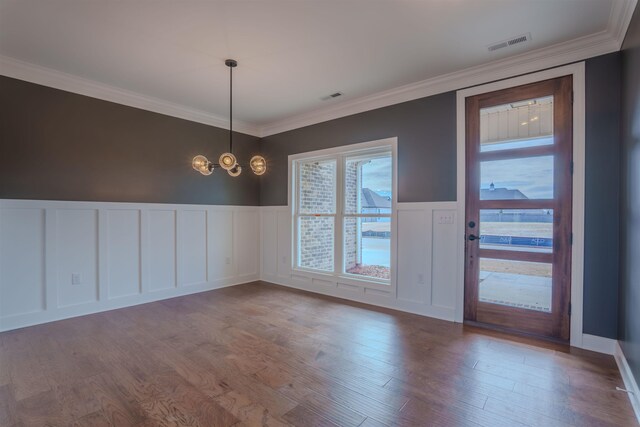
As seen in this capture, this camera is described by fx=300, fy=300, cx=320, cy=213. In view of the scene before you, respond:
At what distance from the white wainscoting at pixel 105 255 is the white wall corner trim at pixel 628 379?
16.0ft

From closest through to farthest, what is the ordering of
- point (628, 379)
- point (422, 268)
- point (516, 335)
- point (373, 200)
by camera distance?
point (628, 379) < point (516, 335) < point (422, 268) < point (373, 200)

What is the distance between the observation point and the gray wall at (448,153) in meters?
2.67

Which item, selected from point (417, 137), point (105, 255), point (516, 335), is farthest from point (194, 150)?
point (516, 335)

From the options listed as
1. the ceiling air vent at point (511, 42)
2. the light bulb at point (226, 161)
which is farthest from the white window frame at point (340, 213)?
the light bulb at point (226, 161)

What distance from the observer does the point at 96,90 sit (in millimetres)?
3785

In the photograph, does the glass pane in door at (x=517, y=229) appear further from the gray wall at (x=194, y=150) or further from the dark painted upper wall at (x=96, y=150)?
the dark painted upper wall at (x=96, y=150)

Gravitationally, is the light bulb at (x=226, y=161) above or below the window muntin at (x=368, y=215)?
above

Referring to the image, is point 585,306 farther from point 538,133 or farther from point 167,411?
point 167,411

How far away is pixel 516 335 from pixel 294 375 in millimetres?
2355

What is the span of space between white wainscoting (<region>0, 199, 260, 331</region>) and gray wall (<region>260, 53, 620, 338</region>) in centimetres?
141

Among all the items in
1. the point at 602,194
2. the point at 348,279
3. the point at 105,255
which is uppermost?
the point at 602,194

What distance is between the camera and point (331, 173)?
4922mm

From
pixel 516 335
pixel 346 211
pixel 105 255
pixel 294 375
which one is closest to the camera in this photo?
pixel 294 375

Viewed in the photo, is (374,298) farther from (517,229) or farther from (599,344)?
(599,344)
